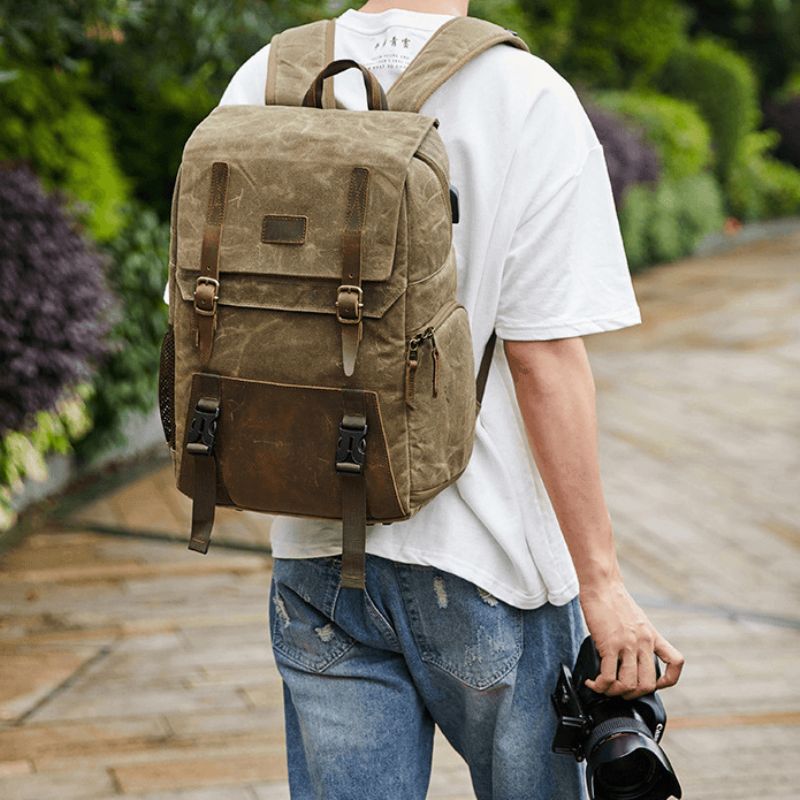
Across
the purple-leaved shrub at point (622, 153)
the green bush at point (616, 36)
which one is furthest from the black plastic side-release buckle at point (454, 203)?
the green bush at point (616, 36)

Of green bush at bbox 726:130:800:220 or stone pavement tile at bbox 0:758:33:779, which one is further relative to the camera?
green bush at bbox 726:130:800:220

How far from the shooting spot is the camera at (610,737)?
5.23 ft

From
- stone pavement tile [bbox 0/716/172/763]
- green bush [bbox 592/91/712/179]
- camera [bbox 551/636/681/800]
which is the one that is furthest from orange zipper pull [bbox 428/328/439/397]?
green bush [bbox 592/91/712/179]

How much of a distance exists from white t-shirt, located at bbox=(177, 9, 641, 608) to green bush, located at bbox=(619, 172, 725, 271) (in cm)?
1018

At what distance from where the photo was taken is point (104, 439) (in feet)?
18.9

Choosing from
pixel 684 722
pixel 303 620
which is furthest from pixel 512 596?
pixel 684 722

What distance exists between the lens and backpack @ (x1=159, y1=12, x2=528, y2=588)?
4.92 ft

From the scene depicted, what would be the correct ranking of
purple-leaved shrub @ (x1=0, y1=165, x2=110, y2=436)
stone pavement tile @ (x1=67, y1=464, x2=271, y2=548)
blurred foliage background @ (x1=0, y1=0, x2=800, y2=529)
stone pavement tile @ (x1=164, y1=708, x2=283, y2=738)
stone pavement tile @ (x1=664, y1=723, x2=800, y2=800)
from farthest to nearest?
stone pavement tile @ (x1=67, y1=464, x2=271, y2=548) < blurred foliage background @ (x1=0, y1=0, x2=800, y2=529) < purple-leaved shrub @ (x1=0, y1=165, x2=110, y2=436) < stone pavement tile @ (x1=164, y1=708, x2=283, y2=738) < stone pavement tile @ (x1=664, y1=723, x2=800, y2=800)

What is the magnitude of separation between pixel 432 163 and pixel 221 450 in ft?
1.32

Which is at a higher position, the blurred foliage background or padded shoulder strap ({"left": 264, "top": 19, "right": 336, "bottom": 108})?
padded shoulder strap ({"left": 264, "top": 19, "right": 336, "bottom": 108})

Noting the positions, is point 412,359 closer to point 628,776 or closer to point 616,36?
point 628,776

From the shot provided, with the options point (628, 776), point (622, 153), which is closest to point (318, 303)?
point (628, 776)

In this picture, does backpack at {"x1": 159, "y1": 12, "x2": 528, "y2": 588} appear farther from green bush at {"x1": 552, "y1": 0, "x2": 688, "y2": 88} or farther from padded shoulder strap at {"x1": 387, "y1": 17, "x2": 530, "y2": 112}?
green bush at {"x1": 552, "y1": 0, "x2": 688, "y2": 88}

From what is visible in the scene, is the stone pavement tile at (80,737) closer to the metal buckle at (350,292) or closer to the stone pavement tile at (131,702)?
the stone pavement tile at (131,702)
